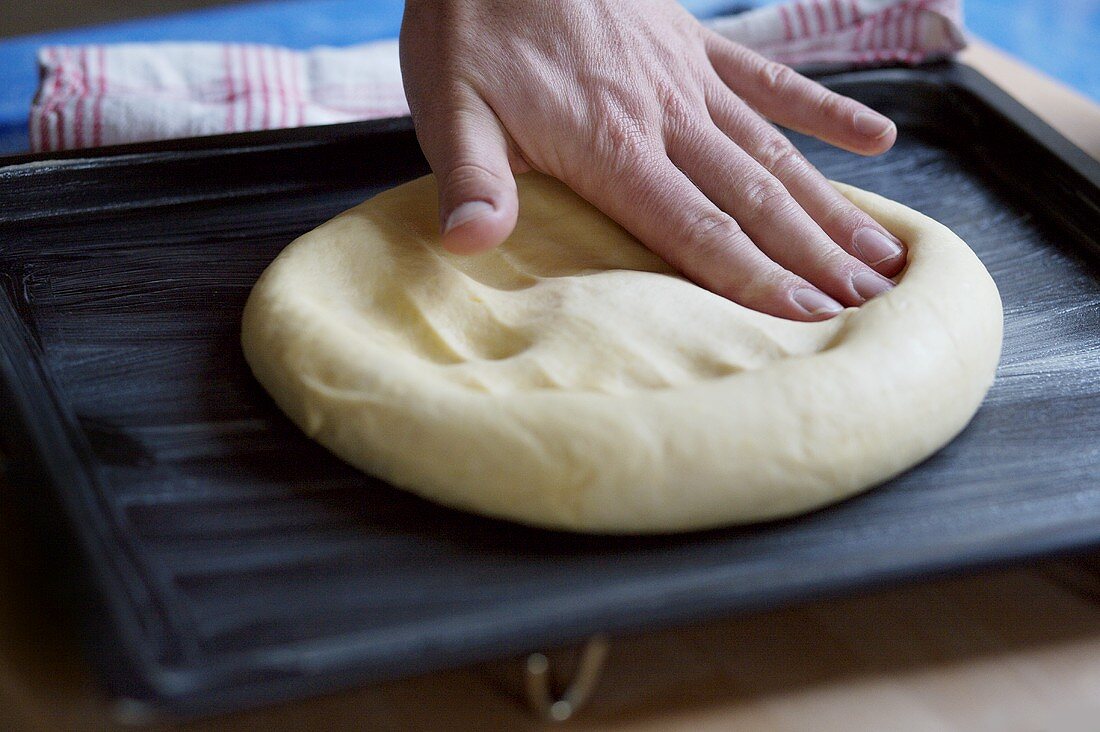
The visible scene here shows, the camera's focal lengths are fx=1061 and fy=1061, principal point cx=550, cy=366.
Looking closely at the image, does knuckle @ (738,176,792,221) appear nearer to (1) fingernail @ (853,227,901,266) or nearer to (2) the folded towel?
(1) fingernail @ (853,227,901,266)

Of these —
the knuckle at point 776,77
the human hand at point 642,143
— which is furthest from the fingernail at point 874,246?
the knuckle at point 776,77

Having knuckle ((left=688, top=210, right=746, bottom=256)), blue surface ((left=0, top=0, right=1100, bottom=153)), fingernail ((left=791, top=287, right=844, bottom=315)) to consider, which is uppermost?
knuckle ((left=688, top=210, right=746, bottom=256))

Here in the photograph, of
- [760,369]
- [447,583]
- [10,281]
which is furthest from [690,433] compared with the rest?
[10,281]

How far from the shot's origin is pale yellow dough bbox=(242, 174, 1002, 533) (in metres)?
0.69

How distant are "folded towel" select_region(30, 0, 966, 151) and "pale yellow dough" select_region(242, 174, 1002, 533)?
47 centimetres

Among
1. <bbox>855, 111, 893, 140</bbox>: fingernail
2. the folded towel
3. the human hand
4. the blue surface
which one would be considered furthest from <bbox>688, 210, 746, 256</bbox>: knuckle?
the blue surface

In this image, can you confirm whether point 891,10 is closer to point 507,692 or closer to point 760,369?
point 760,369

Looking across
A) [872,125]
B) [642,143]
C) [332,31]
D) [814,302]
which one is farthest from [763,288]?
[332,31]

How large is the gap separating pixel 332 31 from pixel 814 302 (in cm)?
142

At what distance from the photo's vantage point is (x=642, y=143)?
0.96 meters

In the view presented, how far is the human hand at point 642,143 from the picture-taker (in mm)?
876

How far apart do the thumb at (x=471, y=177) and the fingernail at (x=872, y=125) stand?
37 cm

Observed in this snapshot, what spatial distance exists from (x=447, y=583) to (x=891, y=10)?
1093 millimetres

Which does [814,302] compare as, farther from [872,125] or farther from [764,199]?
[872,125]
